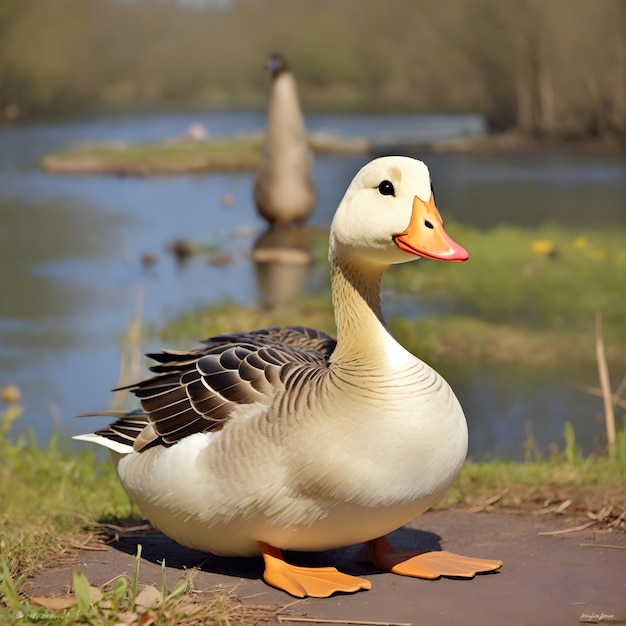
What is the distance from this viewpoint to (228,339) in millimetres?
4297

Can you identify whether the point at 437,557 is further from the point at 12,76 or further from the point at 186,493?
the point at 12,76

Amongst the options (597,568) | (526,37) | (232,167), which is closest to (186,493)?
(597,568)

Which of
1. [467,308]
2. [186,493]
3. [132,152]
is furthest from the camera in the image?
[132,152]

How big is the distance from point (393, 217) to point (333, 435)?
749 mm

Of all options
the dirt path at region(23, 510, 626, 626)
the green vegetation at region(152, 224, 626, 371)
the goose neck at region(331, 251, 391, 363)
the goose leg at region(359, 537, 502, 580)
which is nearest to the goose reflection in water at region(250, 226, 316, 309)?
the green vegetation at region(152, 224, 626, 371)

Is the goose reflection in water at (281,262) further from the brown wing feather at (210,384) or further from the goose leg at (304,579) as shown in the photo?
the goose leg at (304,579)

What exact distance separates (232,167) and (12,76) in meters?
7.27

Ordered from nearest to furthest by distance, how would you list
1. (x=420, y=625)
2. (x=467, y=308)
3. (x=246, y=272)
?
1. (x=420, y=625)
2. (x=467, y=308)
3. (x=246, y=272)

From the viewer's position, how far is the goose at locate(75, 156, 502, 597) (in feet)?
11.7

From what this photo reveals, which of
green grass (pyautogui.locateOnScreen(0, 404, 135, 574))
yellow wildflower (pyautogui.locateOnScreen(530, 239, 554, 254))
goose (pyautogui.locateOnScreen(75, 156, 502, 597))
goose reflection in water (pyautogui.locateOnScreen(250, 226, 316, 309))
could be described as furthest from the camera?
yellow wildflower (pyautogui.locateOnScreen(530, 239, 554, 254))

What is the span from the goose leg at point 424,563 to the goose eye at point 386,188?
4.36 ft

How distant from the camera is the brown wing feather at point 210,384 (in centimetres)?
379

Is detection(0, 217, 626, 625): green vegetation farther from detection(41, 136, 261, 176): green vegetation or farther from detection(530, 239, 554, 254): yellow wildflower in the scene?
detection(41, 136, 261, 176): green vegetation

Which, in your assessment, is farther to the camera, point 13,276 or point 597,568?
Result: point 13,276
